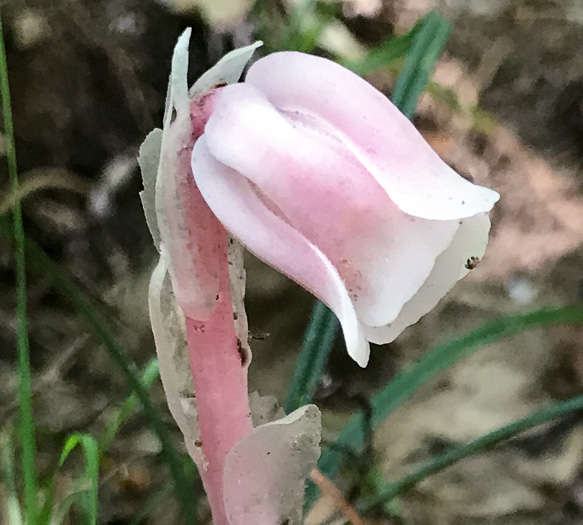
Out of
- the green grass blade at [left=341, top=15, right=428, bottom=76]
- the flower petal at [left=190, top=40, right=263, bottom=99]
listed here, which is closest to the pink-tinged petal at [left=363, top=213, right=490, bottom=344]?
the flower petal at [left=190, top=40, right=263, bottom=99]

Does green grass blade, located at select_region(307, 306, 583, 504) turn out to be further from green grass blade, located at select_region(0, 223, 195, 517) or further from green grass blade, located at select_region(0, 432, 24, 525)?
green grass blade, located at select_region(0, 432, 24, 525)

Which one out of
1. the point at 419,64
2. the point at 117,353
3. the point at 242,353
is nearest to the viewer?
the point at 242,353

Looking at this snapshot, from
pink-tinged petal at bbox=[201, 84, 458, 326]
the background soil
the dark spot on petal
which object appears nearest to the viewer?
pink-tinged petal at bbox=[201, 84, 458, 326]

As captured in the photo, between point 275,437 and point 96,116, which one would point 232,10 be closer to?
point 96,116

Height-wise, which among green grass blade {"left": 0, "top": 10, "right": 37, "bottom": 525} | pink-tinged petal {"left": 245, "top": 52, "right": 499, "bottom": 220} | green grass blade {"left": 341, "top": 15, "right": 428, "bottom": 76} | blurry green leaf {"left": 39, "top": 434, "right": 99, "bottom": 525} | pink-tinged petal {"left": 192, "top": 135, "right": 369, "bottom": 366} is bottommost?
blurry green leaf {"left": 39, "top": 434, "right": 99, "bottom": 525}

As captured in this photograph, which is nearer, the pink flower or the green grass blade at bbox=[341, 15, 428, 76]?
the pink flower

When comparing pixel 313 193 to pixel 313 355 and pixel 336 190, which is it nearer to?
pixel 336 190

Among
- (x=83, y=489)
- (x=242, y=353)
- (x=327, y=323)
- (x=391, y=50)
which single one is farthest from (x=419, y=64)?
(x=83, y=489)

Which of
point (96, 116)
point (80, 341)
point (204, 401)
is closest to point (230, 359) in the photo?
point (204, 401)
